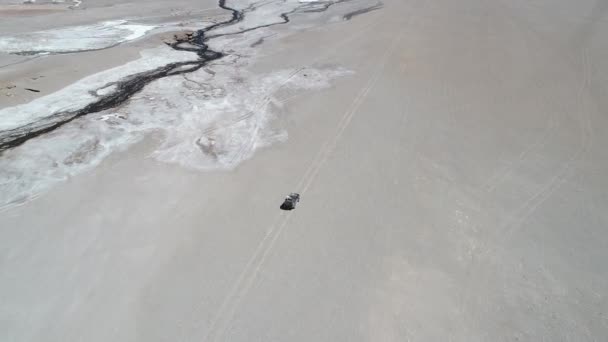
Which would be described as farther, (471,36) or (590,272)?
(471,36)

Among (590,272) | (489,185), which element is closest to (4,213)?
(489,185)

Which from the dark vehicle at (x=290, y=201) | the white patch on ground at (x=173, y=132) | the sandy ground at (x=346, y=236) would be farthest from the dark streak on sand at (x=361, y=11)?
the dark vehicle at (x=290, y=201)

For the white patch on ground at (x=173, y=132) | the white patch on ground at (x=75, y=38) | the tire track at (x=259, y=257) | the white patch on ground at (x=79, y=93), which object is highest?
the white patch on ground at (x=75, y=38)

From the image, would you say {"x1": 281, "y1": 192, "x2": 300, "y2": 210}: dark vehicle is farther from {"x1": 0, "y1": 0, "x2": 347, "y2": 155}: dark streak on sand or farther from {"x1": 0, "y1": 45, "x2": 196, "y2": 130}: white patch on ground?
{"x1": 0, "y1": 45, "x2": 196, "y2": 130}: white patch on ground

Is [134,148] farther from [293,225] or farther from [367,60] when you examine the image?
[367,60]

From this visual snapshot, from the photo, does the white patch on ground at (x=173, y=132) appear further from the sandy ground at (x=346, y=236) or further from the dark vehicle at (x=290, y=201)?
the dark vehicle at (x=290, y=201)
